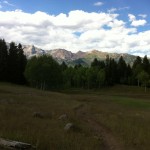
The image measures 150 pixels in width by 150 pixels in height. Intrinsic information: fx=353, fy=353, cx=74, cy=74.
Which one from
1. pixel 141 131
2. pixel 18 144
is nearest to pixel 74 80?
pixel 141 131

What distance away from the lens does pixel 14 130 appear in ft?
67.7

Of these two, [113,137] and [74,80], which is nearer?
[113,137]

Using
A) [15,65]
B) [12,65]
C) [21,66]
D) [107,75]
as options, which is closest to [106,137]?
[12,65]

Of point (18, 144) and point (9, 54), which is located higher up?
point (9, 54)

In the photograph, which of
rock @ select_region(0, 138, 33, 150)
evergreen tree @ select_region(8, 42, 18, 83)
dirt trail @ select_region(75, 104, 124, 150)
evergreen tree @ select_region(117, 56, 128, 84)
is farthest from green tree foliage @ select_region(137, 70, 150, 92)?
rock @ select_region(0, 138, 33, 150)

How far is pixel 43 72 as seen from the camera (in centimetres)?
10619

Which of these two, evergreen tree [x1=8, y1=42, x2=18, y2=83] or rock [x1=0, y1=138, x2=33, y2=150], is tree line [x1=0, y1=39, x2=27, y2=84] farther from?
rock [x1=0, y1=138, x2=33, y2=150]

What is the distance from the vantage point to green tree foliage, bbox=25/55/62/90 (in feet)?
345

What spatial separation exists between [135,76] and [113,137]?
137 meters

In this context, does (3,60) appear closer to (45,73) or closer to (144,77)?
(45,73)

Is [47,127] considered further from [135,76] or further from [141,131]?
[135,76]

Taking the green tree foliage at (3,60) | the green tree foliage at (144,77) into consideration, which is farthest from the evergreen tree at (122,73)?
the green tree foliage at (3,60)

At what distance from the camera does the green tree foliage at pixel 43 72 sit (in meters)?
105

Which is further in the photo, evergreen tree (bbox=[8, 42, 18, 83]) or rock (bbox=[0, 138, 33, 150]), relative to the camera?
evergreen tree (bbox=[8, 42, 18, 83])
